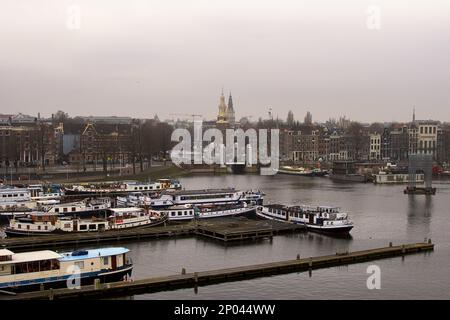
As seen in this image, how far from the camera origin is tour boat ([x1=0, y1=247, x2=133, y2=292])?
85.1 ft

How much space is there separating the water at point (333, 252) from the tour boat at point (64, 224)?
3.66 m

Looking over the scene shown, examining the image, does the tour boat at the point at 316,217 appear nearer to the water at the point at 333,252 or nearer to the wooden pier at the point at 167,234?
the water at the point at 333,252

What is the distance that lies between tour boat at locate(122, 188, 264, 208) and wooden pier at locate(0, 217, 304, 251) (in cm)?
703

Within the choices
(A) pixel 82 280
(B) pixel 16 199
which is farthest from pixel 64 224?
(B) pixel 16 199

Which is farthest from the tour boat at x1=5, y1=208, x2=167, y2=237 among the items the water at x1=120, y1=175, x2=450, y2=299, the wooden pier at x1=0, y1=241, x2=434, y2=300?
the wooden pier at x1=0, y1=241, x2=434, y2=300

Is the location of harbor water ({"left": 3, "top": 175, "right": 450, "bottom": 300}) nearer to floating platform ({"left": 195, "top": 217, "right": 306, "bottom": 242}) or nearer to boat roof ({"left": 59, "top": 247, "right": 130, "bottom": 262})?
floating platform ({"left": 195, "top": 217, "right": 306, "bottom": 242})

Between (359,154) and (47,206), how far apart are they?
92.4 metres

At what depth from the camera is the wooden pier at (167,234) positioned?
36219 millimetres

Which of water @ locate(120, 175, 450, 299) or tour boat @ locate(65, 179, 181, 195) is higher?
tour boat @ locate(65, 179, 181, 195)

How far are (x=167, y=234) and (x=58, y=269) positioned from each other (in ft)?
42.9

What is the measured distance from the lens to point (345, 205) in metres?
55.7

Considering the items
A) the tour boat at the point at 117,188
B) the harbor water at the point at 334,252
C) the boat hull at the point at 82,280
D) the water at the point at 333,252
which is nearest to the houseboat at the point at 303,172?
the harbor water at the point at 334,252

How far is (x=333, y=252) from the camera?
35.3 m

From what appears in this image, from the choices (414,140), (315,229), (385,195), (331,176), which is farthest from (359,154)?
(315,229)
